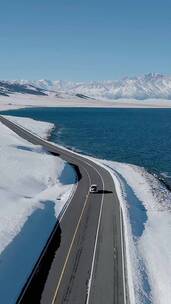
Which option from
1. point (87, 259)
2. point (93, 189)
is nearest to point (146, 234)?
point (87, 259)

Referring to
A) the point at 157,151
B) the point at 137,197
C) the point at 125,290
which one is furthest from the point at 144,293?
the point at 157,151

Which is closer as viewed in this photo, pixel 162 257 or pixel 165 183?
pixel 162 257

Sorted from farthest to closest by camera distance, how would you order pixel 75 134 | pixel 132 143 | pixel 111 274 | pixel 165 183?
pixel 75 134 < pixel 132 143 < pixel 165 183 < pixel 111 274

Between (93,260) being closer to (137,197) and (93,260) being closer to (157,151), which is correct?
(137,197)

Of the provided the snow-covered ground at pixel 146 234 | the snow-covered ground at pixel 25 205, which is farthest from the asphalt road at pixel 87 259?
the snow-covered ground at pixel 25 205

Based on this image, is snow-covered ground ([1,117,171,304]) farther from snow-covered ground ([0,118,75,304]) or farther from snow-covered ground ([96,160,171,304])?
snow-covered ground ([0,118,75,304])

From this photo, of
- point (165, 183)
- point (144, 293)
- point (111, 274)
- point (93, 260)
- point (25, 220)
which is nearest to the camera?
point (144, 293)

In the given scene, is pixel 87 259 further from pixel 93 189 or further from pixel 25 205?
pixel 93 189

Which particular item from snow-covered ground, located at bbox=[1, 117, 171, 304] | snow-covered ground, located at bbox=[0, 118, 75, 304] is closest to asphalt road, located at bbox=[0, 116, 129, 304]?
snow-covered ground, located at bbox=[1, 117, 171, 304]
